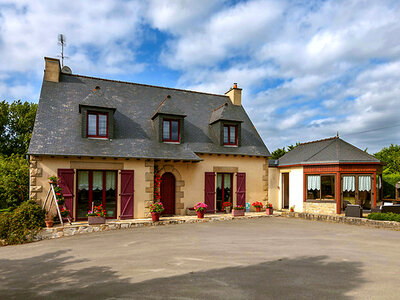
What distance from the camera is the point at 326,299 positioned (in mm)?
4344

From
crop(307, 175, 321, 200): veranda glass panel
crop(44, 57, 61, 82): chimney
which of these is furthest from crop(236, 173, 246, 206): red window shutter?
crop(44, 57, 61, 82): chimney

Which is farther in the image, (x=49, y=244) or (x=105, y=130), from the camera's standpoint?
(x=105, y=130)

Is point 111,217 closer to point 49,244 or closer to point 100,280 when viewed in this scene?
point 49,244

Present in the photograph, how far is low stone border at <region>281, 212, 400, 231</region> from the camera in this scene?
36.8ft

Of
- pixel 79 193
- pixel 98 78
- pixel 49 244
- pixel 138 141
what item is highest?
pixel 98 78

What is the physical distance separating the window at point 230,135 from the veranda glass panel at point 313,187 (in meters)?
4.41

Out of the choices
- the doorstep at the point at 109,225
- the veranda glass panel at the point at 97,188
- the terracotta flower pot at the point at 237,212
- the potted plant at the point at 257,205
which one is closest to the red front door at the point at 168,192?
the doorstep at the point at 109,225

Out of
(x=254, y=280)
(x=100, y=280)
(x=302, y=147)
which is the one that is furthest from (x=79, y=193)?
(x=302, y=147)

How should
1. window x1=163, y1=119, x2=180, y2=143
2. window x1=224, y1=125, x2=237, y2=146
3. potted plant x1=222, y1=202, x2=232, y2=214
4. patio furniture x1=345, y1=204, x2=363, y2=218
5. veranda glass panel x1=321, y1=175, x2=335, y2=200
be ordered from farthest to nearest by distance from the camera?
window x1=224, y1=125, x2=237, y2=146
potted plant x1=222, y1=202, x2=232, y2=214
window x1=163, y1=119, x2=180, y2=143
veranda glass panel x1=321, y1=175, x2=335, y2=200
patio furniture x1=345, y1=204, x2=363, y2=218

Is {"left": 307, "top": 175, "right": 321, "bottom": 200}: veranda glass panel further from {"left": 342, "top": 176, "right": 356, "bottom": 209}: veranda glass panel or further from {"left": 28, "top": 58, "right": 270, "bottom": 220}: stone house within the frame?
{"left": 28, "top": 58, "right": 270, "bottom": 220}: stone house

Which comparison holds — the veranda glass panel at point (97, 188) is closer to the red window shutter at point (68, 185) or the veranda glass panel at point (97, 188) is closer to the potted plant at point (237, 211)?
the red window shutter at point (68, 185)

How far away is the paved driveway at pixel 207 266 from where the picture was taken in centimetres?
466

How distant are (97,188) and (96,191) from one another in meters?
0.14

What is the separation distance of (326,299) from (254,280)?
1252 millimetres
